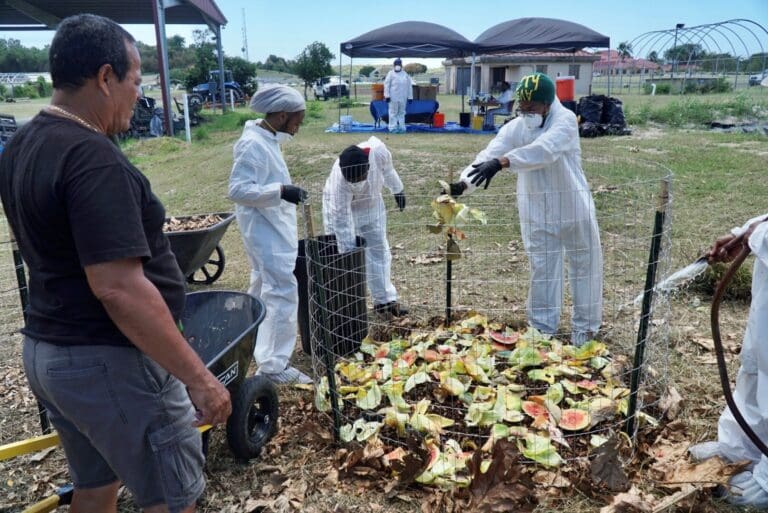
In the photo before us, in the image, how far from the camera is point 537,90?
4000mm

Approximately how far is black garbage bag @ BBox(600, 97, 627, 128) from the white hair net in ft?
37.7

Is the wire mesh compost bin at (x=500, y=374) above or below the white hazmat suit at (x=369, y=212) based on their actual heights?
below

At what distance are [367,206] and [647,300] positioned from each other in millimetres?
2403

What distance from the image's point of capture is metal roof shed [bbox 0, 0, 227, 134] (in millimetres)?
16406

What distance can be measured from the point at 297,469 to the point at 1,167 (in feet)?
6.34

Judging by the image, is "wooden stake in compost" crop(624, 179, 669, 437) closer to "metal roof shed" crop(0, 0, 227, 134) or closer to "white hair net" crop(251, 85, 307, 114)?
"white hair net" crop(251, 85, 307, 114)

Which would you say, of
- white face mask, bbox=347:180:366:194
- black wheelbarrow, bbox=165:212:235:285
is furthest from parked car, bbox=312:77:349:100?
white face mask, bbox=347:180:366:194

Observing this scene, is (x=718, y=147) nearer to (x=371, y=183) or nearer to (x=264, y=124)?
(x=371, y=183)

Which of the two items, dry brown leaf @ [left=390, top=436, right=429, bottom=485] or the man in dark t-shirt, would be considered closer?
the man in dark t-shirt

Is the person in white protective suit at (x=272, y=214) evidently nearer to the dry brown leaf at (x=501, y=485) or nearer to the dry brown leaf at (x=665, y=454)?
the dry brown leaf at (x=501, y=485)

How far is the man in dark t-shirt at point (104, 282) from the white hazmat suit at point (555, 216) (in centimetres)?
274

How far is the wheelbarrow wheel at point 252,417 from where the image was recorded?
292cm

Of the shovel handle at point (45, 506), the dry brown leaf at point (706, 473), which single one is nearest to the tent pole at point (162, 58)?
the shovel handle at point (45, 506)

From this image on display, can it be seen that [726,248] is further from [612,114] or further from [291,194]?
[612,114]
